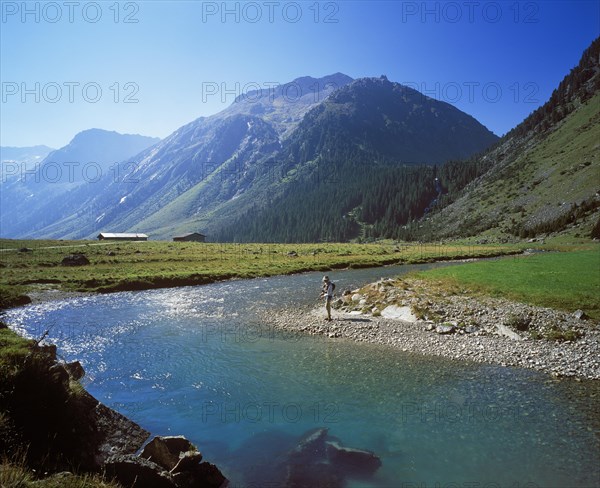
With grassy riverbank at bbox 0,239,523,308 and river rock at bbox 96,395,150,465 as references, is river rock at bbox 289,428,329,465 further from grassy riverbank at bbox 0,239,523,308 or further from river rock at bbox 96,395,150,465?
grassy riverbank at bbox 0,239,523,308

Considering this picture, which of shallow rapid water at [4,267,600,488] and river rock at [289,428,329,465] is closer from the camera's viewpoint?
shallow rapid water at [4,267,600,488]

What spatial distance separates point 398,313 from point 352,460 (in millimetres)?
18911

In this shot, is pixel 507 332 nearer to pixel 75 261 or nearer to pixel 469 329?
pixel 469 329

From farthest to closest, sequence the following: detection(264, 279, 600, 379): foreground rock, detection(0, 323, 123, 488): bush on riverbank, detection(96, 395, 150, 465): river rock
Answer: detection(264, 279, 600, 379): foreground rock
detection(96, 395, 150, 465): river rock
detection(0, 323, 123, 488): bush on riverbank

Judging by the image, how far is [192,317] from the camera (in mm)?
34656

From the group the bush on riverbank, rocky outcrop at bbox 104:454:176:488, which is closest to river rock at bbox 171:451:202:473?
rocky outcrop at bbox 104:454:176:488

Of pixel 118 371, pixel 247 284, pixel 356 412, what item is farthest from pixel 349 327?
pixel 247 284

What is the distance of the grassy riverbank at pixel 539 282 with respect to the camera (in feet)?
88.3

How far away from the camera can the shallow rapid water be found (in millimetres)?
12047

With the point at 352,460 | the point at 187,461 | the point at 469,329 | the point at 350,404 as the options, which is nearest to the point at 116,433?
the point at 187,461

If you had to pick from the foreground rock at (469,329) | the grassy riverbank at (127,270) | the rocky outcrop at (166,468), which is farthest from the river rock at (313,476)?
the grassy riverbank at (127,270)

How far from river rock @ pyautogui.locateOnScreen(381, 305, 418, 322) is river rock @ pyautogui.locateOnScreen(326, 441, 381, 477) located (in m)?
17.2

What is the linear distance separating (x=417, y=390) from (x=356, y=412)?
3.89 meters

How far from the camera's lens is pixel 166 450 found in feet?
37.9
